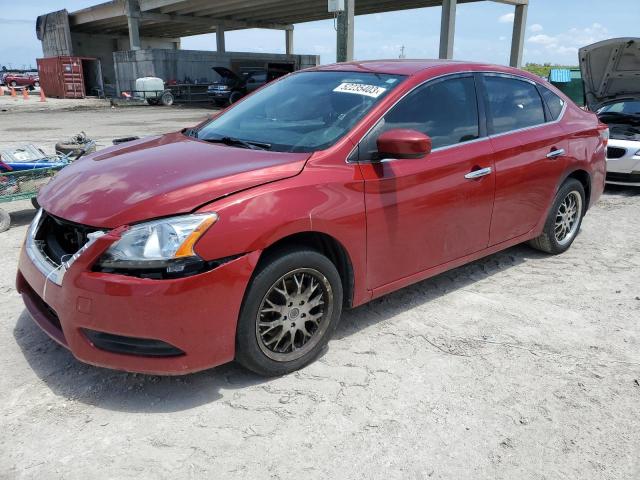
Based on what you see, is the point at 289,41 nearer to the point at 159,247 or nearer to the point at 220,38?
the point at 220,38

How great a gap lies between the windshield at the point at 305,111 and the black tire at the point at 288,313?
0.71 metres

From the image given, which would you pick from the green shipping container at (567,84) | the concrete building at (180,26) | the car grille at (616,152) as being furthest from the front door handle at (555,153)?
the green shipping container at (567,84)

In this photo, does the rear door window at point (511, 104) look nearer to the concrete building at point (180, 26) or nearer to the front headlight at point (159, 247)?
the front headlight at point (159, 247)

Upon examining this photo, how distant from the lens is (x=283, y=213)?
105 inches

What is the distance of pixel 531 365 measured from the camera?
312cm

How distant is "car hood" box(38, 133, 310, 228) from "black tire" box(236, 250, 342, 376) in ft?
1.46

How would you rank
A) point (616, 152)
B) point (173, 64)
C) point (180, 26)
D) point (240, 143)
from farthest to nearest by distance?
point (180, 26) < point (173, 64) < point (616, 152) < point (240, 143)

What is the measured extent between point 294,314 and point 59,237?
4.43 ft

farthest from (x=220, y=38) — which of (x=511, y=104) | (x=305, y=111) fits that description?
(x=305, y=111)

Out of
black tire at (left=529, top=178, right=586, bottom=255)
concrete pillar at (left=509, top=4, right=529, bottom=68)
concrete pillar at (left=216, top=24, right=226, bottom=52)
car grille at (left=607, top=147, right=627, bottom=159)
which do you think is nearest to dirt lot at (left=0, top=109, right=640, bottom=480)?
black tire at (left=529, top=178, right=586, bottom=255)

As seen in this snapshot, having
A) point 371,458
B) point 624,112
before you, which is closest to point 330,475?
point 371,458

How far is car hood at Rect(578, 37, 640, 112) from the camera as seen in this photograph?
7838mm

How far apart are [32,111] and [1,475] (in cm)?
2542

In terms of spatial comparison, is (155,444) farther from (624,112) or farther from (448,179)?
(624,112)
